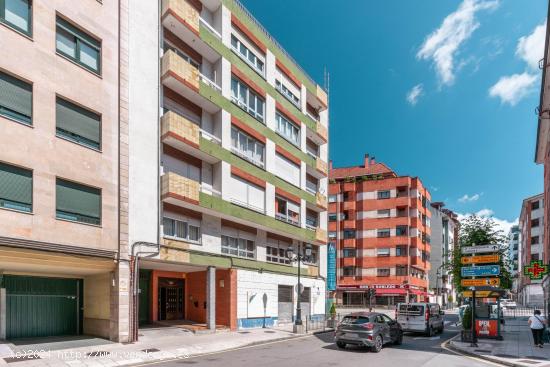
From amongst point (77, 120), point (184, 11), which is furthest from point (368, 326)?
point (184, 11)

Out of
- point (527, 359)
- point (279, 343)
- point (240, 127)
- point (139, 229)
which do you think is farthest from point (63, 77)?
point (527, 359)

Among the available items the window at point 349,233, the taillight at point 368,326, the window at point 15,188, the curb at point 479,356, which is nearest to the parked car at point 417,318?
the curb at point 479,356

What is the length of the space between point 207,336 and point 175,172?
7.99 meters

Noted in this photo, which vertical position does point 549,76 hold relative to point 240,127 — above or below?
above

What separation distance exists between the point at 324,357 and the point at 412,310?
1103cm

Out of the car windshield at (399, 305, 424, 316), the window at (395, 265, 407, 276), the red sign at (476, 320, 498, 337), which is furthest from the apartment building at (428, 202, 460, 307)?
the red sign at (476, 320, 498, 337)

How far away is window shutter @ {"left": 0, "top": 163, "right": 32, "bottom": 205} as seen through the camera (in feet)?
48.5

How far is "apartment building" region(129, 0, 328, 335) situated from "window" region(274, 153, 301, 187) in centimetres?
14

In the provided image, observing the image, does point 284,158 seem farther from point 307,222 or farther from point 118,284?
point 118,284

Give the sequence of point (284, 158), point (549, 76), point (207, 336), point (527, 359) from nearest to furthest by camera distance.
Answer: point (527, 359) < point (207, 336) < point (549, 76) < point (284, 158)

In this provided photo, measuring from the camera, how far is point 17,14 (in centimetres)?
1588

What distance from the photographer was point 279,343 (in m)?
20.4

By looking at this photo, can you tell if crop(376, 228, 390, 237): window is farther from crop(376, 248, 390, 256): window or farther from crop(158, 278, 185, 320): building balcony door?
crop(158, 278, 185, 320): building balcony door

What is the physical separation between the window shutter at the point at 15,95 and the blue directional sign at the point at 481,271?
62.1 ft
